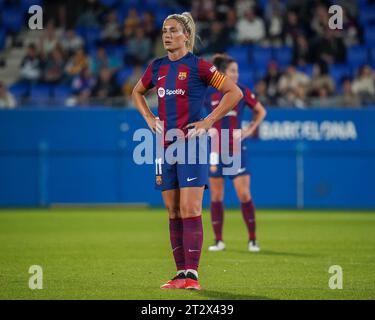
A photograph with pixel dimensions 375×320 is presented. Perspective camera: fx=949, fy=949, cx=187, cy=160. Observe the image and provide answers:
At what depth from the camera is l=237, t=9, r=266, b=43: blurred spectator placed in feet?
75.1

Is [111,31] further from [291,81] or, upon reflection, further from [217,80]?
[217,80]

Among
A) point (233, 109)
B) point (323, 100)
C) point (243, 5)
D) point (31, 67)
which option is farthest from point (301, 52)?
point (233, 109)

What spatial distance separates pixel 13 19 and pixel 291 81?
744 centimetres

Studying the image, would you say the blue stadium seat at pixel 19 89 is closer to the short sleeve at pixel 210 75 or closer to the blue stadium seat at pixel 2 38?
the blue stadium seat at pixel 2 38

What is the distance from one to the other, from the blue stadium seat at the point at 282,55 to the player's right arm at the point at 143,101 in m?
14.1

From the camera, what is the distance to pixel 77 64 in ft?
73.3

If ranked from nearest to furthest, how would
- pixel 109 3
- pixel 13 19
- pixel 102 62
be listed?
pixel 102 62
pixel 13 19
pixel 109 3

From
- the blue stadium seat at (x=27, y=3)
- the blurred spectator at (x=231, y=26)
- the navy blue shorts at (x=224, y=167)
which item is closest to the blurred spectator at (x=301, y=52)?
the blurred spectator at (x=231, y=26)

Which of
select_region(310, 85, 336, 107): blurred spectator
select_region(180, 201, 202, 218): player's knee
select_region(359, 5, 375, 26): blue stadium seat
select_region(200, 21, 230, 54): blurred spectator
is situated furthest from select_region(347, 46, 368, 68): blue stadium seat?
select_region(180, 201, 202, 218): player's knee

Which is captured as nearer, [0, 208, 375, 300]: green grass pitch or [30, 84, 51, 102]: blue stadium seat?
[0, 208, 375, 300]: green grass pitch

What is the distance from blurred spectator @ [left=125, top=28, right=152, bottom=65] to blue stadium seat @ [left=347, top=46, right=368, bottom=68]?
4.83 m

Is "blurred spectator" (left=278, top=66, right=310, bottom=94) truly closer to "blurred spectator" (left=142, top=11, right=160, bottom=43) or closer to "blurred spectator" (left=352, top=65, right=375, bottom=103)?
"blurred spectator" (left=352, top=65, right=375, bottom=103)

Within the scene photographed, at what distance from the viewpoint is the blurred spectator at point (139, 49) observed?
74.0 feet

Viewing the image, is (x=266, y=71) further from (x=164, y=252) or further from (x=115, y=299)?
(x=115, y=299)
